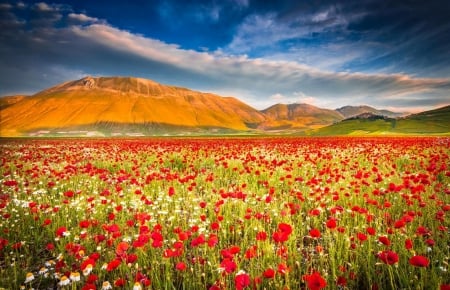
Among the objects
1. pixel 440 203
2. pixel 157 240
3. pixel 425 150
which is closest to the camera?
pixel 157 240

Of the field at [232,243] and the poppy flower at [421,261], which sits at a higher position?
the poppy flower at [421,261]

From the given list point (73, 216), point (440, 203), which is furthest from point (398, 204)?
point (73, 216)

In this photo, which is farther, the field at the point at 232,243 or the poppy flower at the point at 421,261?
the field at the point at 232,243

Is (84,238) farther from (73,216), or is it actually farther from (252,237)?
(252,237)

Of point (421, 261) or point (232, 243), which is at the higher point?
point (421, 261)

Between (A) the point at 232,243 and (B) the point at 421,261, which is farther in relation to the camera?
(A) the point at 232,243

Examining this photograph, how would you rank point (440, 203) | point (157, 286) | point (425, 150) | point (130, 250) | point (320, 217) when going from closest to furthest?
point (157, 286)
point (130, 250)
point (440, 203)
point (320, 217)
point (425, 150)

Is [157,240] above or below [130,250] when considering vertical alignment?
above

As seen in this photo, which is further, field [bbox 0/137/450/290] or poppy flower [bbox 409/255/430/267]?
field [bbox 0/137/450/290]

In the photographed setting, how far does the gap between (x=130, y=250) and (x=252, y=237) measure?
8.14ft

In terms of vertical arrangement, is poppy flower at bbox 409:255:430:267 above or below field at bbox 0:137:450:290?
above

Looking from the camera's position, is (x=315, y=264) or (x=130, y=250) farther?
(x=130, y=250)

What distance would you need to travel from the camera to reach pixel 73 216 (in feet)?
23.7

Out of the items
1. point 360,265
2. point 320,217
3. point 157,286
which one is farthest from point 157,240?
point 320,217
